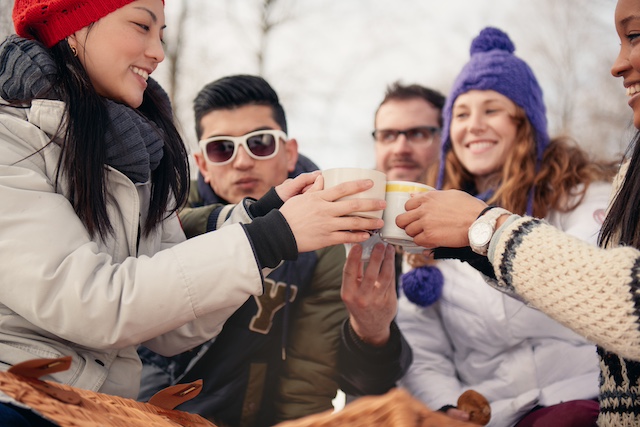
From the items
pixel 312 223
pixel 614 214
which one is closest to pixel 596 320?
pixel 614 214

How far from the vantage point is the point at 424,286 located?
2750mm

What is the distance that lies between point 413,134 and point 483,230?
2389 millimetres

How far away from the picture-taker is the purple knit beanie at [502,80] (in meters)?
3.06

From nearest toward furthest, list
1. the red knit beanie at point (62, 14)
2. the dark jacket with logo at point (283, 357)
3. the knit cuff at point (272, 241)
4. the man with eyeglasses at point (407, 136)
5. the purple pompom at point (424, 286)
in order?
the knit cuff at point (272, 241)
the red knit beanie at point (62, 14)
the dark jacket with logo at point (283, 357)
the purple pompom at point (424, 286)
the man with eyeglasses at point (407, 136)

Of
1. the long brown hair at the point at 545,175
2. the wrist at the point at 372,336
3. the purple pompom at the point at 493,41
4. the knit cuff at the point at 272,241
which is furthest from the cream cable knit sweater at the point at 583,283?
the purple pompom at the point at 493,41

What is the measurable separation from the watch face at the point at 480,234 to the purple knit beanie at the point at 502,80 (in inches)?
59.8

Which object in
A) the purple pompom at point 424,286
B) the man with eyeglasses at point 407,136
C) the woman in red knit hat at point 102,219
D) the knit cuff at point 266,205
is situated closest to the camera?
the woman in red knit hat at point 102,219

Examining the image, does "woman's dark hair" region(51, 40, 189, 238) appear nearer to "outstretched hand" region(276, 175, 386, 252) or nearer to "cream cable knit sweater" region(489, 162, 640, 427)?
"outstretched hand" region(276, 175, 386, 252)

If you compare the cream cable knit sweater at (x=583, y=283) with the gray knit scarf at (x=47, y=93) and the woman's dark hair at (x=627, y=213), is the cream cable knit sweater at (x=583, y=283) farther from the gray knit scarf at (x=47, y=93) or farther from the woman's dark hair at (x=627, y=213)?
the gray knit scarf at (x=47, y=93)

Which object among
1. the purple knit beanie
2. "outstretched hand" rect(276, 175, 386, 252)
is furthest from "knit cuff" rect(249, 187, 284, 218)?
the purple knit beanie

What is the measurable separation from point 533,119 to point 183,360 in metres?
2.13

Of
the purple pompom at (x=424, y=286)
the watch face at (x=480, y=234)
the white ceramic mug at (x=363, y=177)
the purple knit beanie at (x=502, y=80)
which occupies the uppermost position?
the purple knit beanie at (x=502, y=80)

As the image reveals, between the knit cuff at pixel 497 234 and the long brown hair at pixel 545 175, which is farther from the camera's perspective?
the long brown hair at pixel 545 175

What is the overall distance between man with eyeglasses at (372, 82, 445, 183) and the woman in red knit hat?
202 cm
